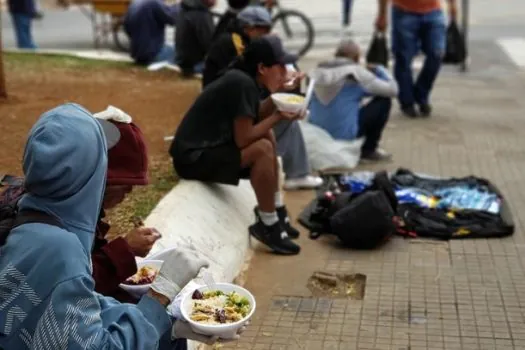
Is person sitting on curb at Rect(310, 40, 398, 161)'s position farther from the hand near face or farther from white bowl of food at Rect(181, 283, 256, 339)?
white bowl of food at Rect(181, 283, 256, 339)

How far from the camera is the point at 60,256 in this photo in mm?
2205

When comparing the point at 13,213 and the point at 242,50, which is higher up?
the point at 13,213

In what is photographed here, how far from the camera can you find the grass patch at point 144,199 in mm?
4770

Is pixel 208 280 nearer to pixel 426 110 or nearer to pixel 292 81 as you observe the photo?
pixel 292 81

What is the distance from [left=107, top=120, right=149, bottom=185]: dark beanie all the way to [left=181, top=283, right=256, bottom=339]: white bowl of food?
1.55ft

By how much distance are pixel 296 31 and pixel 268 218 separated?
30.8 ft

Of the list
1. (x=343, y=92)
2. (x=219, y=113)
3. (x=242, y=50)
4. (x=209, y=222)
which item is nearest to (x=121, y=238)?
(x=209, y=222)

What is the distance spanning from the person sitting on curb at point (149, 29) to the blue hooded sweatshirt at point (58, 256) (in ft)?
26.7

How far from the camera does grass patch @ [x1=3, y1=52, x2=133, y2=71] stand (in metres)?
9.80

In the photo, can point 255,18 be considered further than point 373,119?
No

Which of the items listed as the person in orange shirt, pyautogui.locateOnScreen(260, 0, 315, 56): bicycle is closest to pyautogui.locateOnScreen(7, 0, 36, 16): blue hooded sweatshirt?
pyautogui.locateOnScreen(260, 0, 315, 56): bicycle

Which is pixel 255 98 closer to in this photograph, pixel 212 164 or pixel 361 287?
pixel 212 164

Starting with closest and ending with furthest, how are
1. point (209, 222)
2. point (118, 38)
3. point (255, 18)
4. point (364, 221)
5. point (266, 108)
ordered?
point (209, 222) → point (364, 221) → point (266, 108) → point (255, 18) → point (118, 38)

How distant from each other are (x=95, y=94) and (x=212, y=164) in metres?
3.23
